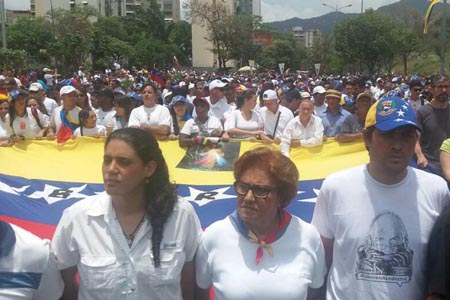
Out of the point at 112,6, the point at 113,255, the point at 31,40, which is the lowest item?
the point at 113,255

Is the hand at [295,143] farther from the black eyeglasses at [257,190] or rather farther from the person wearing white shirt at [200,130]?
the black eyeglasses at [257,190]

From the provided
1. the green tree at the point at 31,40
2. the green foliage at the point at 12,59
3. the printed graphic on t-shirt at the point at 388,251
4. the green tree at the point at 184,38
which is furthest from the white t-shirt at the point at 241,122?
the green tree at the point at 184,38

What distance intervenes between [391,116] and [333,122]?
489 centimetres

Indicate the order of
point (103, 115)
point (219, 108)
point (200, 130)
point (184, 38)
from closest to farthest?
point (200, 130), point (103, 115), point (219, 108), point (184, 38)

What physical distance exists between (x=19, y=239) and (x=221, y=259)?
93cm

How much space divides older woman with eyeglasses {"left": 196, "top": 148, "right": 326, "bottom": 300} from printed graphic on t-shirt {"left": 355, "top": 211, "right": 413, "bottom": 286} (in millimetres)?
→ 257

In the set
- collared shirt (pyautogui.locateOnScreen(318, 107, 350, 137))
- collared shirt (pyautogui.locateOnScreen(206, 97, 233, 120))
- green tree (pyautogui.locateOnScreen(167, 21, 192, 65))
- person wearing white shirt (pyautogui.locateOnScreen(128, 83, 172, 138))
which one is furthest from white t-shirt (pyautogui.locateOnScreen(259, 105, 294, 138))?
green tree (pyautogui.locateOnScreen(167, 21, 192, 65))

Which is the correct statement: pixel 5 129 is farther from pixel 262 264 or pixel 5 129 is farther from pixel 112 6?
pixel 112 6

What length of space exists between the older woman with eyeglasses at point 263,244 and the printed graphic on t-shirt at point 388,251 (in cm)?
26

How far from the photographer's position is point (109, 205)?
8.73ft

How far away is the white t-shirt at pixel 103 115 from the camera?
8164 millimetres

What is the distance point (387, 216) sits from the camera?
8.48 ft

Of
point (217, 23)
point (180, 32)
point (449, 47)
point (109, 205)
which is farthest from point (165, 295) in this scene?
point (180, 32)

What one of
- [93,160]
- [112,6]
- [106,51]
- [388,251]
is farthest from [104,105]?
[112,6]
